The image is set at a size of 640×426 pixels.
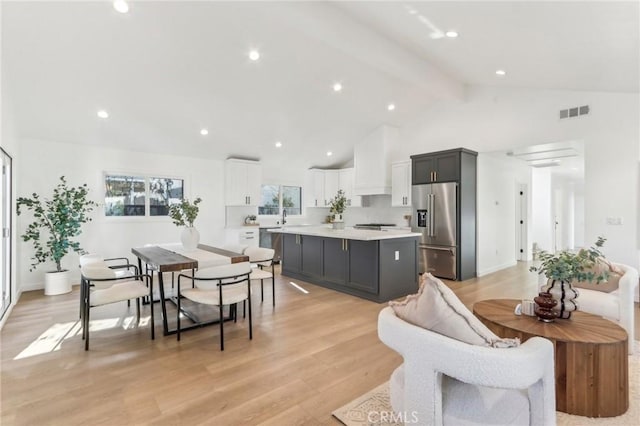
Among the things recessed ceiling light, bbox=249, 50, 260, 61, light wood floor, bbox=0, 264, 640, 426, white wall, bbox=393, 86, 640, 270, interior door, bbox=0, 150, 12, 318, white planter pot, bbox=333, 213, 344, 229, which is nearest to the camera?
light wood floor, bbox=0, 264, 640, 426

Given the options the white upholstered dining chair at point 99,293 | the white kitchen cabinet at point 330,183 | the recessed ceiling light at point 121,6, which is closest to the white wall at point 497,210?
the white kitchen cabinet at point 330,183

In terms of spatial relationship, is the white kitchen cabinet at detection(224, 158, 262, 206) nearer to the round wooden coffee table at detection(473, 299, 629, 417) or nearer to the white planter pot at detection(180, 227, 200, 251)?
the white planter pot at detection(180, 227, 200, 251)

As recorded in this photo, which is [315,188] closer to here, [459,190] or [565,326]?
[459,190]

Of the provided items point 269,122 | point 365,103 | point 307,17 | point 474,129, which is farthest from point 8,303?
point 474,129

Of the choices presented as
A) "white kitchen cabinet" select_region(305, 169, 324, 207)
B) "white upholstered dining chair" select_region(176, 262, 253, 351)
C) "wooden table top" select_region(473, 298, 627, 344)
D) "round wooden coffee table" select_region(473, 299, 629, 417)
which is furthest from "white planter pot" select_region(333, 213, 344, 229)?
"round wooden coffee table" select_region(473, 299, 629, 417)

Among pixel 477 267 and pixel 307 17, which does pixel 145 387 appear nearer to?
pixel 307 17

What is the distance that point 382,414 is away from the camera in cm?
198

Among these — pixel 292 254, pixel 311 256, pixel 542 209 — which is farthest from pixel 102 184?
pixel 542 209

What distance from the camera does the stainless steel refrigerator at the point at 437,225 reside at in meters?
5.77

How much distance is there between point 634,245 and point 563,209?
7466 millimetres

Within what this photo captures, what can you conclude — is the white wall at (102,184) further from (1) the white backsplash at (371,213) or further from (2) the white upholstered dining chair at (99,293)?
(2) the white upholstered dining chair at (99,293)

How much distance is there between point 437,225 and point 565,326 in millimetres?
3892

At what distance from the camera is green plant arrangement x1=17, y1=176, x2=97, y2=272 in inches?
189

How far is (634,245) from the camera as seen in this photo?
4.29 m
